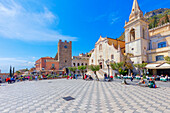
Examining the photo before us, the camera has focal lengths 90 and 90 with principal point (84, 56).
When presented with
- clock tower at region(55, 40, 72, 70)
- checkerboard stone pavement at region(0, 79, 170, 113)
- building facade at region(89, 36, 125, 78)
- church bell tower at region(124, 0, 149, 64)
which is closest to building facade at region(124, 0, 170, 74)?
church bell tower at region(124, 0, 149, 64)

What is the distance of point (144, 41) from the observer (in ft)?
80.9

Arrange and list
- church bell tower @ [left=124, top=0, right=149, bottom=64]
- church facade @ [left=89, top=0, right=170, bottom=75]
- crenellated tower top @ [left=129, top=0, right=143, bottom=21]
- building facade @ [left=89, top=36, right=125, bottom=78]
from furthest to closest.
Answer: building facade @ [left=89, top=36, right=125, bottom=78] < crenellated tower top @ [left=129, top=0, right=143, bottom=21] < church bell tower @ [left=124, top=0, right=149, bottom=64] < church facade @ [left=89, top=0, right=170, bottom=75]

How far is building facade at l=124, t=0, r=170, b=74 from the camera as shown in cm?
2195

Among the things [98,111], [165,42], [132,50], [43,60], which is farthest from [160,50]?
[43,60]

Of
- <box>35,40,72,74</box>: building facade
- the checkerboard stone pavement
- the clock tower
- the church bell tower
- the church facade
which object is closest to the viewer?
the checkerboard stone pavement

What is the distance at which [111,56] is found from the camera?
2927 centimetres

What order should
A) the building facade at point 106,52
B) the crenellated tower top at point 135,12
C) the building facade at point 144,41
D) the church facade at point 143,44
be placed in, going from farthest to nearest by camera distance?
1. the building facade at point 106,52
2. the crenellated tower top at point 135,12
3. the building facade at point 144,41
4. the church facade at point 143,44

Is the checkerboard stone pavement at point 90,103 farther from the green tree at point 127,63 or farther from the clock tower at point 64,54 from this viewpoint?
the clock tower at point 64,54

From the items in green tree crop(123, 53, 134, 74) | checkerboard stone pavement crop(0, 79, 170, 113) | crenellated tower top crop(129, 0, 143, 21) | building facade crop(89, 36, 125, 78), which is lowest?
checkerboard stone pavement crop(0, 79, 170, 113)

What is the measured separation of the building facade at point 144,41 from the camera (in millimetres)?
21953

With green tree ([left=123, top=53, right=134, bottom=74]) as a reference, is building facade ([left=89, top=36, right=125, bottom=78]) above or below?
above

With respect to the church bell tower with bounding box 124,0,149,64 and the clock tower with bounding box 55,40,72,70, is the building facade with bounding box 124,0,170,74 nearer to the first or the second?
the church bell tower with bounding box 124,0,149,64

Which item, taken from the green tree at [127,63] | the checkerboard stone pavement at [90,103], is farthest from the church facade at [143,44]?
the checkerboard stone pavement at [90,103]

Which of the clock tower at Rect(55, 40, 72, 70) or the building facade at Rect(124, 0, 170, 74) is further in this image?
the clock tower at Rect(55, 40, 72, 70)
